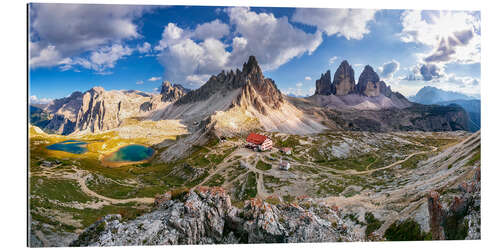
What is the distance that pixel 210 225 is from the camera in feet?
39.7

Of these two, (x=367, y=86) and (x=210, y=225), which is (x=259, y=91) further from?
(x=367, y=86)

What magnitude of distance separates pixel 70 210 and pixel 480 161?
34100mm

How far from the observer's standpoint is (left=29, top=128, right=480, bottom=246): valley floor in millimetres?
14023

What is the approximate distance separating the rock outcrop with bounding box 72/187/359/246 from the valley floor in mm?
1262

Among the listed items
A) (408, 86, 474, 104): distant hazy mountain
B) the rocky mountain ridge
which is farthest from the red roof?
the rocky mountain ridge

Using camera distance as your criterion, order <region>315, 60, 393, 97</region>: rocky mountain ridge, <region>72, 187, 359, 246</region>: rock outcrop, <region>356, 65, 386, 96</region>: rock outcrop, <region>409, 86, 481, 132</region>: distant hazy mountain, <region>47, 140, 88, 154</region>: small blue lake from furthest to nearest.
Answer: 1. <region>356, 65, 386, 96</region>: rock outcrop
2. <region>315, 60, 393, 97</region>: rocky mountain ridge
3. <region>47, 140, 88, 154</region>: small blue lake
4. <region>409, 86, 481, 132</region>: distant hazy mountain
5. <region>72, 187, 359, 246</region>: rock outcrop

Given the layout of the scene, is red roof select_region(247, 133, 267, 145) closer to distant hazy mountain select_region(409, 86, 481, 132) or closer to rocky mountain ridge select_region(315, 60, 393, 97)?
distant hazy mountain select_region(409, 86, 481, 132)

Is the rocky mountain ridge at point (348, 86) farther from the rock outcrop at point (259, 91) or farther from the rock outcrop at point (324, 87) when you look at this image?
the rock outcrop at point (259, 91)

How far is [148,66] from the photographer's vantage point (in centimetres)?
2247

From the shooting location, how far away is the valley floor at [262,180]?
14023 mm

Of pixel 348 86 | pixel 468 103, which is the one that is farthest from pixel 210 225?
pixel 348 86

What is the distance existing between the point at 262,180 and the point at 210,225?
60.4ft

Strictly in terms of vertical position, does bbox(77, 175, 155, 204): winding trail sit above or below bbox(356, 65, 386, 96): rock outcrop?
below
